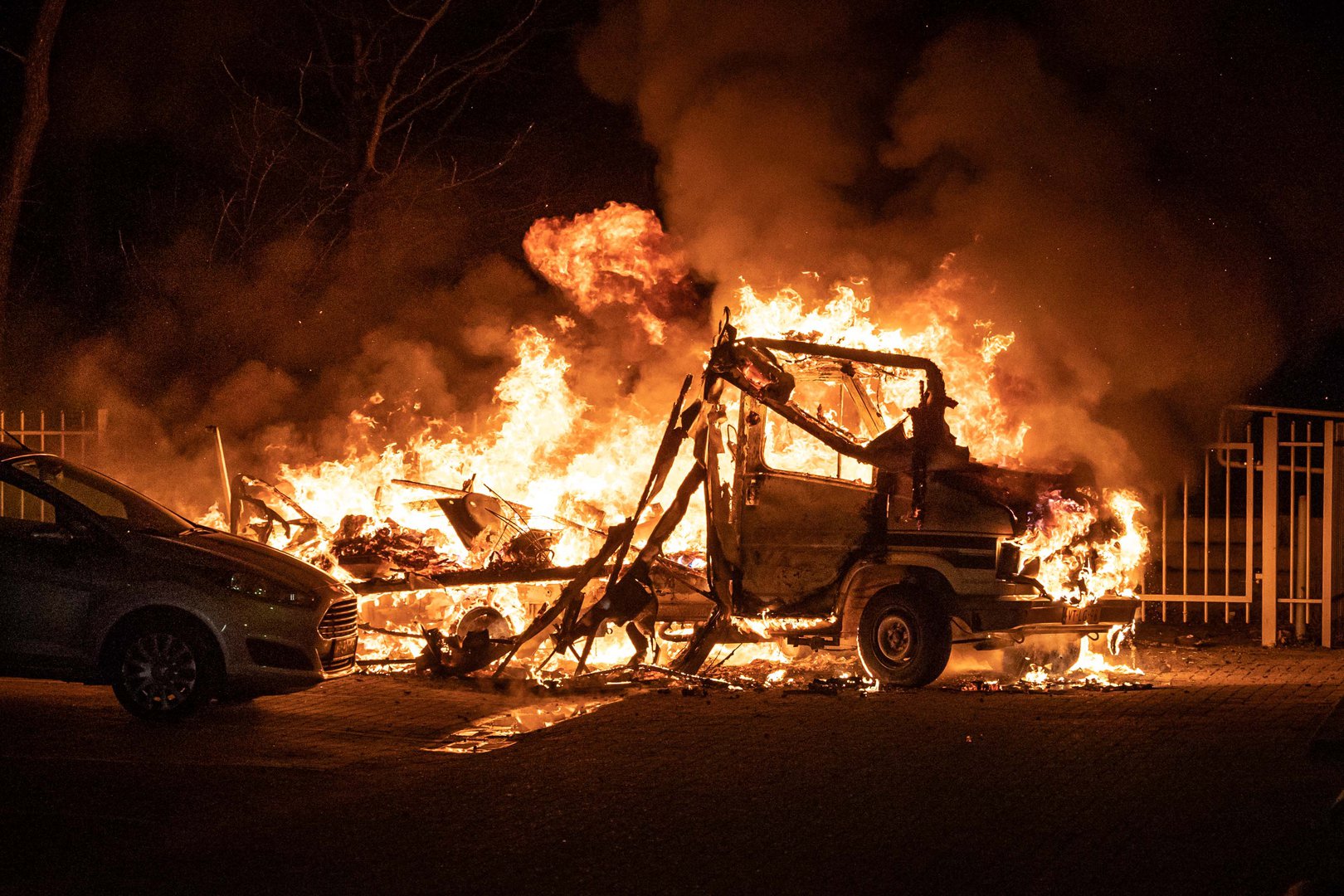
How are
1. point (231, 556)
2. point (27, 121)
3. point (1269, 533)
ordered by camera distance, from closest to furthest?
point (231, 556) < point (1269, 533) < point (27, 121)

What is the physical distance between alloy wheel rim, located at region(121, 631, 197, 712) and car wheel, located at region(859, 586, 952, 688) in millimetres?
4854

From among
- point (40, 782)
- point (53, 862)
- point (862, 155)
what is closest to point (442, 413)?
point (862, 155)

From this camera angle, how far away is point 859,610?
10664mm

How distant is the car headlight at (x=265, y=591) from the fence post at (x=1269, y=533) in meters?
9.11

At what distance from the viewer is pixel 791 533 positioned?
35.3 ft

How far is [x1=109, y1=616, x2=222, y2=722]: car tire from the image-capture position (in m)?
8.95

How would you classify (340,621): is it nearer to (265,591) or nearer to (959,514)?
(265,591)

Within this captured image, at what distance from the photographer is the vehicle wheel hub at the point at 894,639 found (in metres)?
10.4

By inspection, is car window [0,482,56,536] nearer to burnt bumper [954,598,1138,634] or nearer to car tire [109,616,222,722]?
car tire [109,616,222,722]

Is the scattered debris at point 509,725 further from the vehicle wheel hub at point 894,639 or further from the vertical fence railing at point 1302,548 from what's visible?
the vertical fence railing at point 1302,548

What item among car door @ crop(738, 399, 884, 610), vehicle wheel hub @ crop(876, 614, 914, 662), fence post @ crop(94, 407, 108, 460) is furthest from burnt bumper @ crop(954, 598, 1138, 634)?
fence post @ crop(94, 407, 108, 460)

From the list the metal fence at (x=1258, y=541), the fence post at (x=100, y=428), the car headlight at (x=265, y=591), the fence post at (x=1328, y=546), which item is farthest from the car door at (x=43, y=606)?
the fence post at (x=1328, y=546)

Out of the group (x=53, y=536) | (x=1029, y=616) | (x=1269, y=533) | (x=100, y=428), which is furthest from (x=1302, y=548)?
(x=100, y=428)

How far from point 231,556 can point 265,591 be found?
1.36ft
